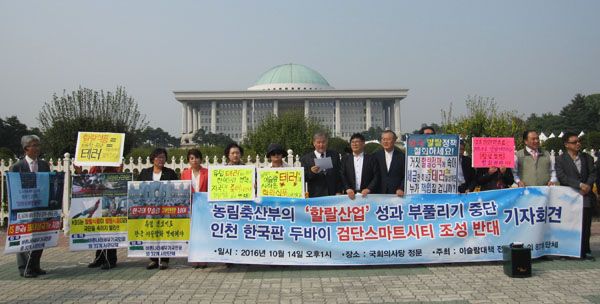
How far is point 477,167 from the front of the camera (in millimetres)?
6938

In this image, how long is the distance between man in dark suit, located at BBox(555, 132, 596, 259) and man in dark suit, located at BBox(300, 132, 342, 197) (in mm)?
2899

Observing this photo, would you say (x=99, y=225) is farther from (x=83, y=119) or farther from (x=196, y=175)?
(x=83, y=119)

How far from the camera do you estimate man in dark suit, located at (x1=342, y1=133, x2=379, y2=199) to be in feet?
21.7

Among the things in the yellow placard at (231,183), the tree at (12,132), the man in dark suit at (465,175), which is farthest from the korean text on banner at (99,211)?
the tree at (12,132)

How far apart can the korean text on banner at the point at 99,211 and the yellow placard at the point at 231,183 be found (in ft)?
4.25

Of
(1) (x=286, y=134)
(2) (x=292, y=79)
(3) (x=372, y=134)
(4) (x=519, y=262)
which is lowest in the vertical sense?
(4) (x=519, y=262)

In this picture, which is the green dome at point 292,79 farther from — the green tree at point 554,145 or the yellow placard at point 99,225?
the yellow placard at point 99,225

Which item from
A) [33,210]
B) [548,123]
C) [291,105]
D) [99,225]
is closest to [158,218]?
[99,225]

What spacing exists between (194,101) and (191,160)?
99253 millimetres

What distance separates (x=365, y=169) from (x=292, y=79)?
103240 mm

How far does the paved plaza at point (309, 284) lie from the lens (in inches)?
194

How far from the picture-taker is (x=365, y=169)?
6.61 m

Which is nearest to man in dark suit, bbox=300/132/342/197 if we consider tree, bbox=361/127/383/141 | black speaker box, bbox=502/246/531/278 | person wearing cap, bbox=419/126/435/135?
person wearing cap, bbox=419/126/435/135

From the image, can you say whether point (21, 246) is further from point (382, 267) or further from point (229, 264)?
point (382, 267)
